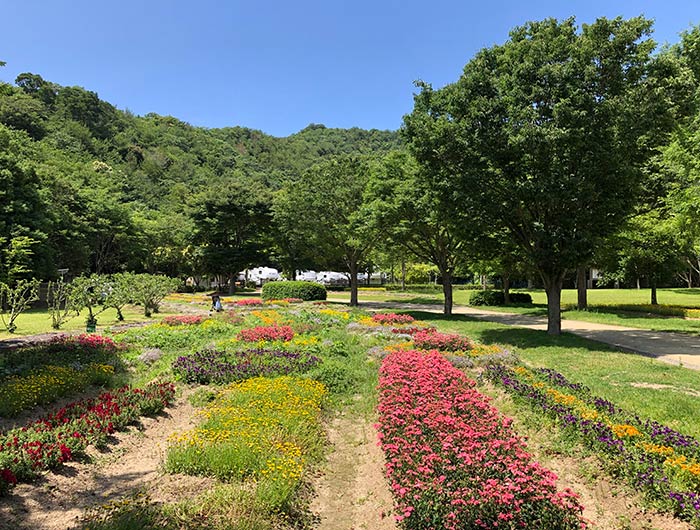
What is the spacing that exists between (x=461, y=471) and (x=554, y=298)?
12.9 metres

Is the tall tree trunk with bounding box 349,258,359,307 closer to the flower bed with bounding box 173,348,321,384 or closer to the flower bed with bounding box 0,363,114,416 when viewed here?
the flower bed with bounding box 173,348,321,384

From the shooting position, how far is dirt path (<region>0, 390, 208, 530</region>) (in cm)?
415

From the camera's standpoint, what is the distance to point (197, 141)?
106562 millimetres

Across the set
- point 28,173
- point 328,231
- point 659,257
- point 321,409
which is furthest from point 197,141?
point 321,409

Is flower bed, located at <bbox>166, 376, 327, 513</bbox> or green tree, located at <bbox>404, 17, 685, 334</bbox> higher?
green tree, located at <bbox>404, 17, 685, 334</bbox>

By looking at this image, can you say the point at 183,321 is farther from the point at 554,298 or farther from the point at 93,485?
the point at 554,298

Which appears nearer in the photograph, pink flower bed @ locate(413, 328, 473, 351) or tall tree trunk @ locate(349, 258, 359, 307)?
pink flower bed @ locate(413, 328, 473, 351)

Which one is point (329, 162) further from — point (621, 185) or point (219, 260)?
point (621, 185)

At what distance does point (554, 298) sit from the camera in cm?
1568

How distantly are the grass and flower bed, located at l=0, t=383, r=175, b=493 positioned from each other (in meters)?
8.22

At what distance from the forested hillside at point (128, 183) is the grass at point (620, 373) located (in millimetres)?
16220

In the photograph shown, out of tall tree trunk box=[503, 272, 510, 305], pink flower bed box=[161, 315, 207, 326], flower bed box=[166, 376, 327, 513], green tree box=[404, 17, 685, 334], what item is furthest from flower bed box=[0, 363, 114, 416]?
tall tree trunk box=[503, 272, 510, 305]

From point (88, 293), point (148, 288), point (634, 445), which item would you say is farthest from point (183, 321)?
point (634, 445)

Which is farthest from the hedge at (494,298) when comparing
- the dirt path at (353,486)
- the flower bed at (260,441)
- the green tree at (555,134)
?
the dirt path at (353,486)
